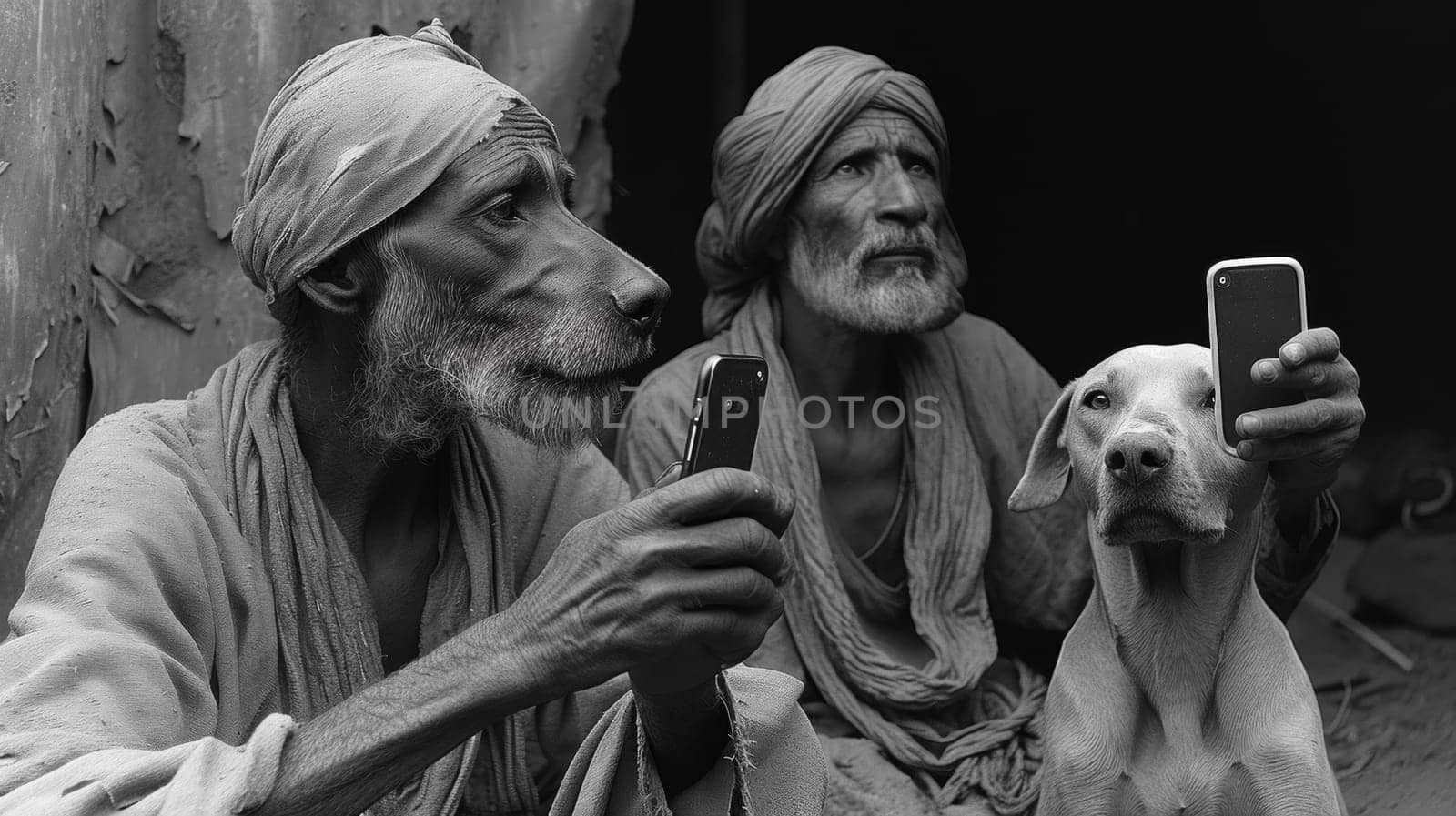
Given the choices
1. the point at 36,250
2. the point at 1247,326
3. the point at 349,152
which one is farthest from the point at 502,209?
the point at 36,250

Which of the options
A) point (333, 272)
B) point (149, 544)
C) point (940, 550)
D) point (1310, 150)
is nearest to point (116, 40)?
point (333, 272)

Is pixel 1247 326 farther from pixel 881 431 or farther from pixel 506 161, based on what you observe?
pixel 881 431

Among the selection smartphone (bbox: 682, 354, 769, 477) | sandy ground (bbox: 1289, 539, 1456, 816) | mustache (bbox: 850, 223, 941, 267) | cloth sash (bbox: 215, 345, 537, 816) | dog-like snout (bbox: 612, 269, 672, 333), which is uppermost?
dog-like snout (bbox: 612, 269, 672, 333)

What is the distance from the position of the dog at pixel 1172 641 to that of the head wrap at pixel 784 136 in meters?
1.37

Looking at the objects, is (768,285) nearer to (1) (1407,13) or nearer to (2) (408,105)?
(2) (408,105)

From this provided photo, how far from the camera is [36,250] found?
11.3ft

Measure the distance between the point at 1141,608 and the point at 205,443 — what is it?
136 cm

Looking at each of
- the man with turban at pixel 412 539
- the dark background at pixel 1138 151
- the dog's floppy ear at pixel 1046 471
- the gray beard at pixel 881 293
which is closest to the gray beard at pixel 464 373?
the man with turban at pixel 412 539

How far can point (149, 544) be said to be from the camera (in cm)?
242

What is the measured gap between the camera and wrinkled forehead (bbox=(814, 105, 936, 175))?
391 centimetres

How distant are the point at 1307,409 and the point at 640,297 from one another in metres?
0.90

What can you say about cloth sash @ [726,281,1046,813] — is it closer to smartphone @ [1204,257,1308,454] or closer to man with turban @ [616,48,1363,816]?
man with turban @ [616,48,1363,816]

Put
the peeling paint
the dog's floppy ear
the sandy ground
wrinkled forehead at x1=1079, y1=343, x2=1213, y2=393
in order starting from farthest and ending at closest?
the sandy ground < the peeling paint < the dog's floppy ear < wrinkled forehead at x1=1079, y1=343, x2=1213, y2=393

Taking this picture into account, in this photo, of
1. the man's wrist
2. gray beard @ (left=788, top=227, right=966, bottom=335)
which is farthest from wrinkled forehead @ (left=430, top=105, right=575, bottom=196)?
gray beard @ (left=788, top=227, right=966, bottom=335)
